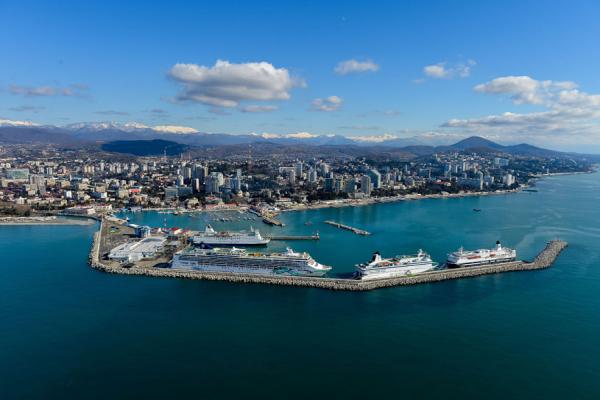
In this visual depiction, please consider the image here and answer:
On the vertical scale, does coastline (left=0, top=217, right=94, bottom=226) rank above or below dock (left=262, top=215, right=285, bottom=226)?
below

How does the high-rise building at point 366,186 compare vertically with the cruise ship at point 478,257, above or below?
A: above

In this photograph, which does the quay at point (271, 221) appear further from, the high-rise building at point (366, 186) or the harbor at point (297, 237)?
the high-rise building at point (366, 186)

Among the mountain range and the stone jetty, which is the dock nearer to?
the stone jetty

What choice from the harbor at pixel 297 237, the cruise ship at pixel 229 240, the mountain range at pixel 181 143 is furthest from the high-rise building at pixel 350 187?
the mountain range at pixel 181 143

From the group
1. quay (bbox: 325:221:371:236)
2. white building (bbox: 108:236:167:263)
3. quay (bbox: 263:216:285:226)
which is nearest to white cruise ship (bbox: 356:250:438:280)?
quay (bbox: 325:221:371:236)

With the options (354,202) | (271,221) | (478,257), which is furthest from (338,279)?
(354,202)

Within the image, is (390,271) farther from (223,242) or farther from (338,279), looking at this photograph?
(223,242)

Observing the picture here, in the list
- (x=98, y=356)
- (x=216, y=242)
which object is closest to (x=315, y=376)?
(x=98, y=356)

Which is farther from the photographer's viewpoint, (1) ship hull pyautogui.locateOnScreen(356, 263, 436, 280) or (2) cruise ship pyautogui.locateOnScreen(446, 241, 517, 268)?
(2) cruise ship pyautogui.locateOnScreen(446, 241, 517, 268)
